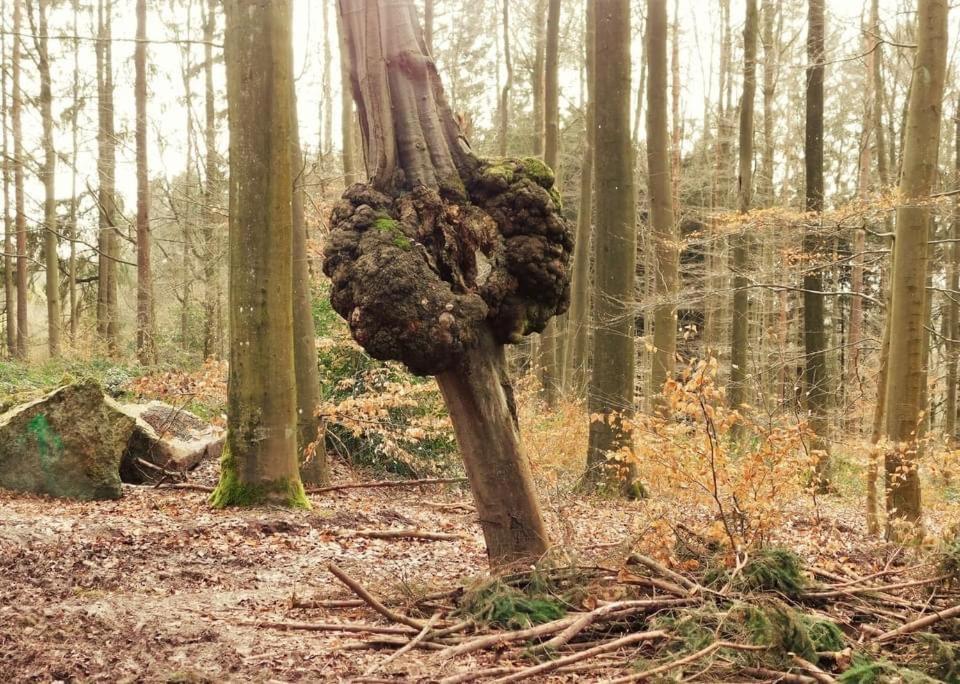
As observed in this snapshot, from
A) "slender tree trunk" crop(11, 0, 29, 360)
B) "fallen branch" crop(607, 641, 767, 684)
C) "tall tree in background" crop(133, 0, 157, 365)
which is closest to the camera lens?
"fallen branch" crop(607, 641, 767, 684)

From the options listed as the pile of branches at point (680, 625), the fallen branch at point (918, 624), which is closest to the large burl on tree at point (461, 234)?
the pile of branches at point (680, 625)

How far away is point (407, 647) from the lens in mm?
3723

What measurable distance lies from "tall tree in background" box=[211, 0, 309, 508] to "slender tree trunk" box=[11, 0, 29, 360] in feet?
47.5

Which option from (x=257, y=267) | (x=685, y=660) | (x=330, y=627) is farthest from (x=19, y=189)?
(x=685, y=660)

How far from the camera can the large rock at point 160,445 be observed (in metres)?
9.88

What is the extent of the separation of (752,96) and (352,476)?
10302 millimetres

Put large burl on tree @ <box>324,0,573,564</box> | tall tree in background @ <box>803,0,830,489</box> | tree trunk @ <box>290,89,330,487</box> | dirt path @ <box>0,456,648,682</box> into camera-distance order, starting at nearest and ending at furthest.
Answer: dirt path @ <box>0,456,648,682</box> → large burl on tree @ <box>324,0,573,564</box> → tree trunk @ <box>290,89,330,487</box> → tall tree in background @ <box>803,0,830,489</box>

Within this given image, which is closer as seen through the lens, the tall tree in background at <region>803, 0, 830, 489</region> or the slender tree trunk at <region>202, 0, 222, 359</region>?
the tall tree in background at <region>803, 0, 830, 489</region>

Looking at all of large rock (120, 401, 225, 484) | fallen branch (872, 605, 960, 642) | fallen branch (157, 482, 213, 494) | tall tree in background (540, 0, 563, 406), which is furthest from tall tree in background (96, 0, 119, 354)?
fallen branch (872, 605, 960, 642)

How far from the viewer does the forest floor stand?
3620 mm

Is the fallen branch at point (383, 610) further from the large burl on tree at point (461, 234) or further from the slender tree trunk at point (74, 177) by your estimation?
the slender tree trunk at point (74, 177)

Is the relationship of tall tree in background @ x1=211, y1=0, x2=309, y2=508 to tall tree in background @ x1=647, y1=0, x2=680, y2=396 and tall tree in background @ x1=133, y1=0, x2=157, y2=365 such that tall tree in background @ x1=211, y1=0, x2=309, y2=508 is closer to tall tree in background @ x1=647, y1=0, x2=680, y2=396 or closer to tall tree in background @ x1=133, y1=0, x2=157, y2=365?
tall tree in background @ x1=647, y1=0, x2=680, y2=396

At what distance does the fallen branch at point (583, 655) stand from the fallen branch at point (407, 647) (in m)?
0.57

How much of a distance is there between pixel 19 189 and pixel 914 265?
843 inches
